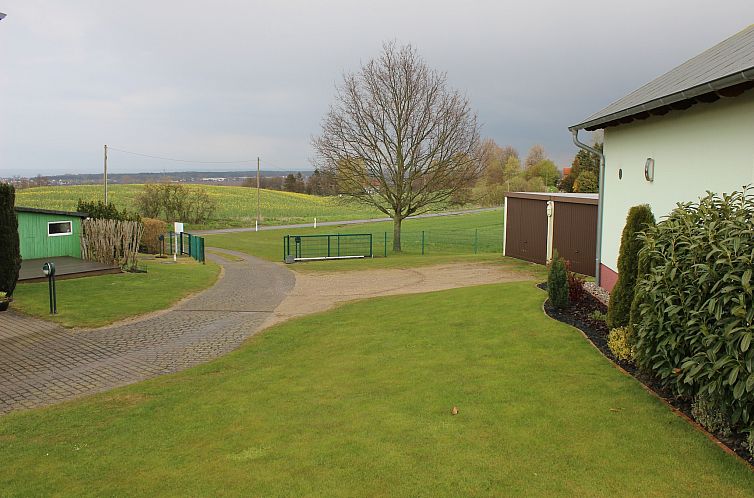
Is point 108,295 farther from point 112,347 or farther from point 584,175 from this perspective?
point 584,175

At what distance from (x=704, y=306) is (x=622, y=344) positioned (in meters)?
2.84

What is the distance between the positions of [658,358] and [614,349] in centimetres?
168

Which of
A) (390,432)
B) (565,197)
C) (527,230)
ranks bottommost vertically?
(390,432)

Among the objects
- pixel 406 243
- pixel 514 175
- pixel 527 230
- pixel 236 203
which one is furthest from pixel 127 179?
pixel 527 230

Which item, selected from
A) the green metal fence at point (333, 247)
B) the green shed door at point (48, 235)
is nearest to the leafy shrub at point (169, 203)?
the green metal fence at point (333, 247)

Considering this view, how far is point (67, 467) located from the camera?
6012 millimetres

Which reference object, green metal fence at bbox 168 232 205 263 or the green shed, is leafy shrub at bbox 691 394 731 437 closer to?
the green shed

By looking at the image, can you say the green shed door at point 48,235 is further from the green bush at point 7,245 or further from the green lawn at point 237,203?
the green lawn at point 237,203

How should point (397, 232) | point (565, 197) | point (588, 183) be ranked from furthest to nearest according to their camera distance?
point (588, 183) < point (397, 232) < point (565, 197)

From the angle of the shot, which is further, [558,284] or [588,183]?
[588,183]

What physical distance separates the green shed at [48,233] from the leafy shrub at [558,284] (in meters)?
19.3

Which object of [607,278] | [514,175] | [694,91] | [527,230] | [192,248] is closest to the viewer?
[694,91]

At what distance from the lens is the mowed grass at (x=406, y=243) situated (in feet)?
90.3

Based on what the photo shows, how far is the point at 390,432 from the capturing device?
607 centimetres
